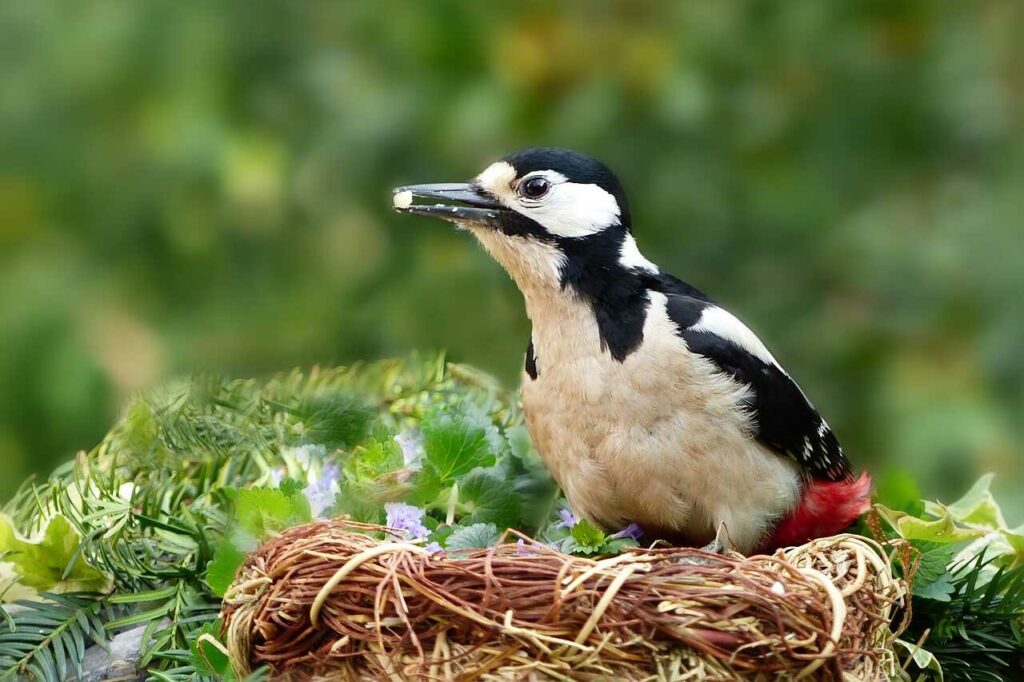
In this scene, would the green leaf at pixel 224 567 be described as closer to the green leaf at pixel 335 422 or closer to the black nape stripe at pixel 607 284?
the green leaf at pixel 335 422

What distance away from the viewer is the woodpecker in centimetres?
289

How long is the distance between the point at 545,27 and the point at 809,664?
359 cm

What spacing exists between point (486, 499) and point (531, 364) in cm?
36

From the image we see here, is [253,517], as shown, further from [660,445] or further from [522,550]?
[660,445]

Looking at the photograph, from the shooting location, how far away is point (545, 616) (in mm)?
2264

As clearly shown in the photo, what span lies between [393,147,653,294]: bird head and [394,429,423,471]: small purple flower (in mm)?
461

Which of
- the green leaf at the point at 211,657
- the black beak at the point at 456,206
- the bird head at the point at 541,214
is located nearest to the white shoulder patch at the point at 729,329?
the bird head at the point at 541,214

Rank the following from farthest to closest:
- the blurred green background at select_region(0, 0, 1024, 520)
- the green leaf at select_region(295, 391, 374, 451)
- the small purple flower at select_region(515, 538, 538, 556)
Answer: the blurred green background at select_region(0, 0, 1024, 520) → the green leaf at select_region(295, 391, 374, 451) → the small purple flower at select_region(515, 538, 538, 556)

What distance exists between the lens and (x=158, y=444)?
125 inches

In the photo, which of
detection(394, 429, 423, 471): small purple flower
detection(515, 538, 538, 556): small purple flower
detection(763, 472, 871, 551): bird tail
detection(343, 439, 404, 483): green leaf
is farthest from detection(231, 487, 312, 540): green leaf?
detection(763, 472, 871, 551): bird tail

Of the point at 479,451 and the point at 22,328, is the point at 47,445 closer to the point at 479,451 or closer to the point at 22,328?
the point at 22,328

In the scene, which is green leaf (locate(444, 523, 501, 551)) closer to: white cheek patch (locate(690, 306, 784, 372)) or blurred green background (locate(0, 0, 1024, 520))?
white cheek patch (locate(690, 306, 784, 372))

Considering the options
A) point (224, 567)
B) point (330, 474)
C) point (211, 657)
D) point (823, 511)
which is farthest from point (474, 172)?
point (211, 657)

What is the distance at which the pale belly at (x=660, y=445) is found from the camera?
2875 mm
